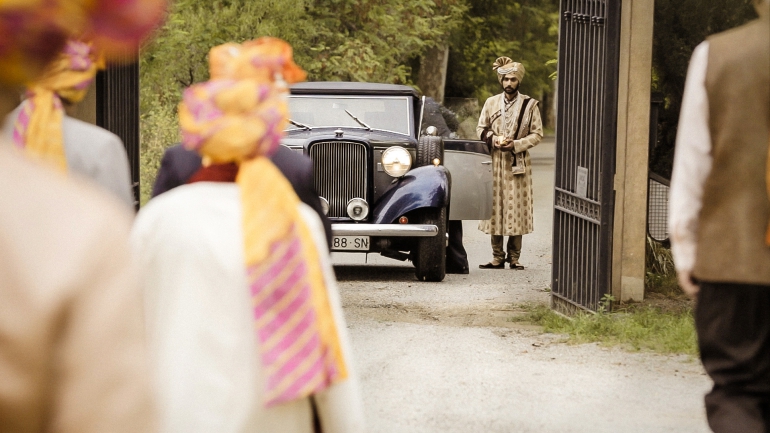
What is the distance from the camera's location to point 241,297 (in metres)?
2.85

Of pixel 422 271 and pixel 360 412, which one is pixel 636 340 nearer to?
pixel 422 271

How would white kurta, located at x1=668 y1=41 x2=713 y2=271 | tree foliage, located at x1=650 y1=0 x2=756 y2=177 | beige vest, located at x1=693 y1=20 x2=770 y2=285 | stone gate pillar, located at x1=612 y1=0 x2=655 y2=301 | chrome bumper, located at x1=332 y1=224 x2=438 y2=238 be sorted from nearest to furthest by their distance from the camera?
beige vest, located at x1=693 y1=20 x2=770 y2=285 < white kurta, located at x1=668 y1=41 x2=713 y2=271 < stone gate pillar, located at x1=612 y1=0 x2=655 y2=301 < chrome bumper, located at x1=332 y1=224 x2=438 y2=238 < tree foliage, located at x1=650 y1=0 x2=756 y2=177

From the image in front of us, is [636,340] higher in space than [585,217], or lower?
lower

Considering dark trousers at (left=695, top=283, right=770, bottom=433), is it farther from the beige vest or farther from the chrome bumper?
the chrome bumper

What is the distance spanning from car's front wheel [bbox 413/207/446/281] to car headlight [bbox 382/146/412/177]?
20.7 inches

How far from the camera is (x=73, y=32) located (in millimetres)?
1343

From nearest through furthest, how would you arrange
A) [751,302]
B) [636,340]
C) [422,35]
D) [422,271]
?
[751,302] → [636,340] → [422,271] → [422,35]

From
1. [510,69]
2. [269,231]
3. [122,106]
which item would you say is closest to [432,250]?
[510,69]

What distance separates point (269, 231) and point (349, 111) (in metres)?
9.54

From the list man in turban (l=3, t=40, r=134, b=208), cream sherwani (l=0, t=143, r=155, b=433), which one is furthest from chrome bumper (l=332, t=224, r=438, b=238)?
cream sherwani (l=0, t=143, r=155, b=433)

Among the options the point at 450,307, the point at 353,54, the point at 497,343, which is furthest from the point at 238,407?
the point at 353,54

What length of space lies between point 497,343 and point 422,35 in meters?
18.2

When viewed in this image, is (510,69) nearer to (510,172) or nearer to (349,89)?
(510,172)

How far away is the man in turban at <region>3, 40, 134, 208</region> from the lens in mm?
3961
